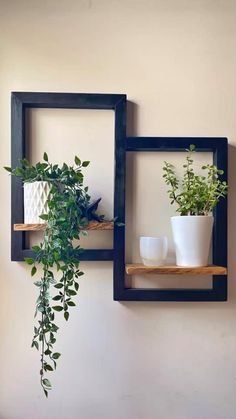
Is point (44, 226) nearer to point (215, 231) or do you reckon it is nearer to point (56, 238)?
point (56, 238)

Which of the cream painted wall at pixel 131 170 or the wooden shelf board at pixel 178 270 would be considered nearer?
the wooden shelf board at pixel 178 270

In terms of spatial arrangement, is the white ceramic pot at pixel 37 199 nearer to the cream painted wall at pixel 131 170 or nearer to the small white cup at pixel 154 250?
the cream painted wall at pixel 131 170

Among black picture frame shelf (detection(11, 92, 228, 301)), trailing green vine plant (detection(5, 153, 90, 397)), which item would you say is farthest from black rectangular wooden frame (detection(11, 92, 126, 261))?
trailing green vine plant (detection(5, 153, 90, 397))

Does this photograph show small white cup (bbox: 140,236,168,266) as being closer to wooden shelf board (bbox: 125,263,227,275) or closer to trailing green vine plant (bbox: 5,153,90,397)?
wooden shelf board (bbox: 125,263,227,275)

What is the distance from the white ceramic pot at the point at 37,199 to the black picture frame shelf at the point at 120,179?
0.29 ft

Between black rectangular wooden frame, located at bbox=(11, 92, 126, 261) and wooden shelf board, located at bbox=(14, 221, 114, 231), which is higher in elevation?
black rectangular wooden frame, located at bbox=(11, 92, 126, 261)

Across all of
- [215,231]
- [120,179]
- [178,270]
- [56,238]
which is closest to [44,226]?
[56,238]

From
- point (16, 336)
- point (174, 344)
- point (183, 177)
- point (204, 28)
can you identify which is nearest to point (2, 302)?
point (16, 336)

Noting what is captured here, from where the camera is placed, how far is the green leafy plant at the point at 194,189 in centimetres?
118

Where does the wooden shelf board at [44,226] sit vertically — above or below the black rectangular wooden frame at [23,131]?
below

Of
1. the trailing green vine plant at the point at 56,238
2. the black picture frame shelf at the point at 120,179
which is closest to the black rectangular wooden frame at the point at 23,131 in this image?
the black picture frame shelf at the point at 120,179

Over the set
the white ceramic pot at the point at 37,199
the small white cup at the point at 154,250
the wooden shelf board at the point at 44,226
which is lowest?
the small white cup at the point at 154,250

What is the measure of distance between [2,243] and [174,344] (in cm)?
65

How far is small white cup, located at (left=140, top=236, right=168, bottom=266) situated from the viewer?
3.86ft
